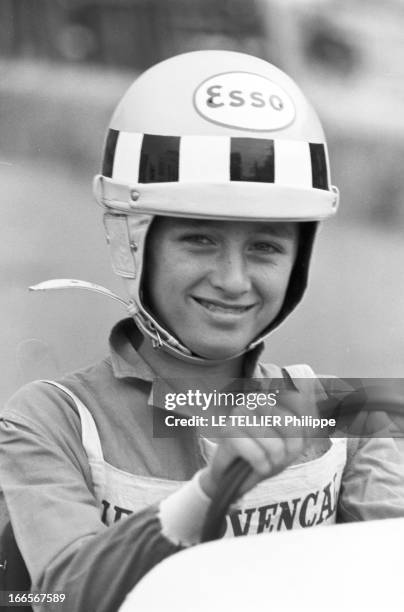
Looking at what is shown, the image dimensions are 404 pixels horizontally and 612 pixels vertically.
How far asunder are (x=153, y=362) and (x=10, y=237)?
292 millimetres

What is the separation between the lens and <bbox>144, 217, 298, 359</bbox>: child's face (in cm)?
167

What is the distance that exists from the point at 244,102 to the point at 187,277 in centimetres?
26

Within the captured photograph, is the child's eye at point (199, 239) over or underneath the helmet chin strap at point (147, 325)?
over

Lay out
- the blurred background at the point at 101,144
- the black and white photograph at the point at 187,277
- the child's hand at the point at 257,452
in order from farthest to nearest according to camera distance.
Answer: the blurred background at the point at 101,144, the black and white photograph at the point at 187,277, the child's hand at the point at 257,452

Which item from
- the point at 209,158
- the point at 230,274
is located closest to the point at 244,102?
the point at 209,158

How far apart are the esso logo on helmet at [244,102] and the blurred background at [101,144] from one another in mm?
174

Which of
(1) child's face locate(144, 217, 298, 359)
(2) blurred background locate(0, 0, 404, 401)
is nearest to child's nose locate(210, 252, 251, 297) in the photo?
(1) child's face locate(144, 217, 298, 359)

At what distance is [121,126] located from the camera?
1786 mm

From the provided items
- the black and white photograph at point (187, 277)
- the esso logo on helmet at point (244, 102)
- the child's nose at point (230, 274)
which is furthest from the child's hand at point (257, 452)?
the esso logo on helmet at point (244, 102)

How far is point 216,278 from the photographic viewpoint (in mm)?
1672

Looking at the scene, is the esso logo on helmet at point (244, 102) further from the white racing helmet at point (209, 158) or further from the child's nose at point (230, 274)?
the child's nose at point (230, 274)

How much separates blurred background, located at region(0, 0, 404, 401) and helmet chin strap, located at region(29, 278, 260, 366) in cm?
10

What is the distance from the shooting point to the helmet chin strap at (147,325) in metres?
1.75

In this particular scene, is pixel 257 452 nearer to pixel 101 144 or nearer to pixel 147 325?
pixel 147 325
